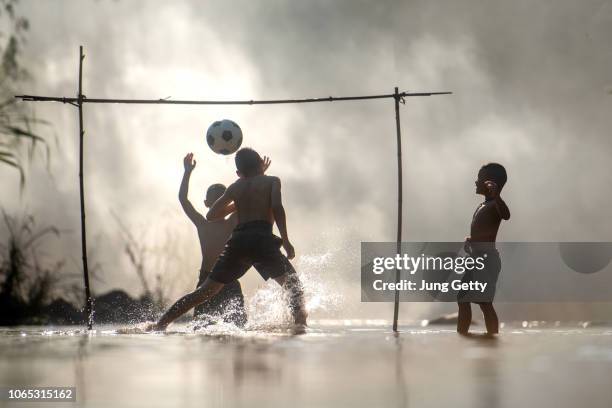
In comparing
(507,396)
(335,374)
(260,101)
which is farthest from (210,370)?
(260,101)

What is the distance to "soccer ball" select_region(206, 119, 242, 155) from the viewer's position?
1096cm

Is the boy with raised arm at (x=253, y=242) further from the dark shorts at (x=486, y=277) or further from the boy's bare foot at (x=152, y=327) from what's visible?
the dark shorts at (x=486, y=277)

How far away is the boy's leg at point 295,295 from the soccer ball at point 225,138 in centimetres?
204

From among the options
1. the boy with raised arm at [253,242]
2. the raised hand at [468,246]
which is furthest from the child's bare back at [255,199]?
the raised hand at [468,246]

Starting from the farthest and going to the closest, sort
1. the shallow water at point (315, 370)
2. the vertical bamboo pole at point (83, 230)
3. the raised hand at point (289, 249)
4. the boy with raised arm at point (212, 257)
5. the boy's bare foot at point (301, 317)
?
1. the vertical bamboo pole at point (83, 230)
2. the boy with raised arm at point (212, 257)
3. the raised hand at point (289, 249)
4. the boy's bare foot at point (301, 317)
5. the shallow water at point (315, 370)

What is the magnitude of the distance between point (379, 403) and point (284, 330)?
18.3 ft

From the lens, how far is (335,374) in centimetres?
536

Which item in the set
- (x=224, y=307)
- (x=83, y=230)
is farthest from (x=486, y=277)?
(x=83, y=230)

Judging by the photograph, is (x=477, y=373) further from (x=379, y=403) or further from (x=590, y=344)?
(x=590, y=344)

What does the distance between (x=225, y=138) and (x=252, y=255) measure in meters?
1.88

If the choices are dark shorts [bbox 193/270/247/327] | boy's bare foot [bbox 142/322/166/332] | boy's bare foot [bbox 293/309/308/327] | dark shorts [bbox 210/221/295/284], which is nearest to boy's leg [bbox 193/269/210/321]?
dark shorts [bbox 193/270/247/327]

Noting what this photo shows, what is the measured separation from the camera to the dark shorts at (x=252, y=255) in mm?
9492

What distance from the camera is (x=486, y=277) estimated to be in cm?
978

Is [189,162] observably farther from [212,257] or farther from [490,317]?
[490,317]
